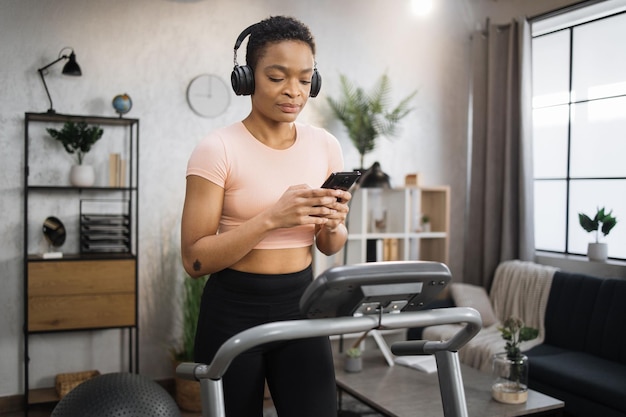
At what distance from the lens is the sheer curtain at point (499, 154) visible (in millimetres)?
4535

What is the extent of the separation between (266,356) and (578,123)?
3.66 metres

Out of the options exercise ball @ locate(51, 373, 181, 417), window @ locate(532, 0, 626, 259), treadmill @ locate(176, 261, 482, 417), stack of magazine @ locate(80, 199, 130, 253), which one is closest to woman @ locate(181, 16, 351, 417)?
treadmill @ locate(176, 261, 482, 417)

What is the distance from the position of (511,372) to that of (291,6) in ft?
9.47

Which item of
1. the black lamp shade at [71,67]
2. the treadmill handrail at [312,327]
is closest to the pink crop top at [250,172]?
the treadmill handrail at [312,327]

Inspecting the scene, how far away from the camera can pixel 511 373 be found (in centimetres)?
290

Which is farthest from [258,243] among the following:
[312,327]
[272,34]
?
[272,34]

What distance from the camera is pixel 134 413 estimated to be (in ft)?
5.57

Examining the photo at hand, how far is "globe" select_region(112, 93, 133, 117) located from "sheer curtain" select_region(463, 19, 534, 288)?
2575 millimetres

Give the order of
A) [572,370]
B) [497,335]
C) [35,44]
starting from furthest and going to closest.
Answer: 1. [497,335]
2. [35,44]
3. [572,370]

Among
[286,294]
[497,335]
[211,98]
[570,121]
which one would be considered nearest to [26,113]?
[211,98]

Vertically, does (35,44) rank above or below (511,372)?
above

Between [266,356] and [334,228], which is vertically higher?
[334,228]

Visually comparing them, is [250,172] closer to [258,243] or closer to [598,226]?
[258,243]

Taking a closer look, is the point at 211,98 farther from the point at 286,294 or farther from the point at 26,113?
the point at 286,294
